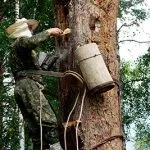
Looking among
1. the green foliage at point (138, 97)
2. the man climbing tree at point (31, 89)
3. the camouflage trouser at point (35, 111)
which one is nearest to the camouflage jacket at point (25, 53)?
the man climbing tree at point (31, 89)

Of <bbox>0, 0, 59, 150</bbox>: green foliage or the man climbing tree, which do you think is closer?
the man climbing tree

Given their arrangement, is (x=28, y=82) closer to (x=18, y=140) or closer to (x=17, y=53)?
(x=17, y=53)

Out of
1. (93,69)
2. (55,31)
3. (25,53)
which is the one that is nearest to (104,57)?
(93,69)

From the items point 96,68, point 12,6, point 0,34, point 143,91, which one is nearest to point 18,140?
point 0,34

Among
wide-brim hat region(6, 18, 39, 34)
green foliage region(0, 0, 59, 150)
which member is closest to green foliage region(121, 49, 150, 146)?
green foliage region(0, 0, 59, 150)

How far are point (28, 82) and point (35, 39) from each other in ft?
1.44

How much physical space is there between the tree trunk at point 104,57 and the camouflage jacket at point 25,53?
23 cm

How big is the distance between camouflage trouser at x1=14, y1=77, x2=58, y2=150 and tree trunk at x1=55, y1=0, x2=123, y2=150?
241mm

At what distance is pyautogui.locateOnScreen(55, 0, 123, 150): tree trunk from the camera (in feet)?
10.9

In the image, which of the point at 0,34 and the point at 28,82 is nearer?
the point at 28,82

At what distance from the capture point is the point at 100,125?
3.34 metres

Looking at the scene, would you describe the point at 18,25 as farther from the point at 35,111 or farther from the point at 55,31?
the point at 35,111

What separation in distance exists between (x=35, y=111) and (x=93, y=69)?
77cm

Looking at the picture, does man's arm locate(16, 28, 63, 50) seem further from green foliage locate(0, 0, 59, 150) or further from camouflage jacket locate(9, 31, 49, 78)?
green foliage locate(0, 0, 59, 150)
